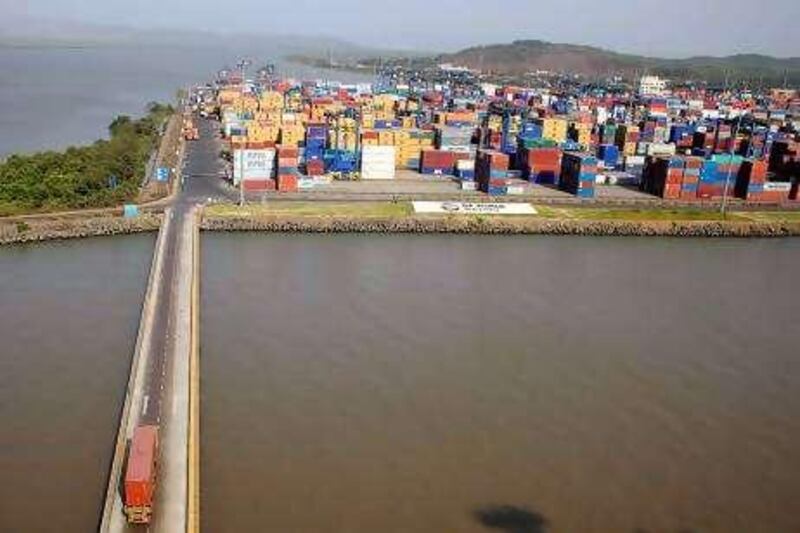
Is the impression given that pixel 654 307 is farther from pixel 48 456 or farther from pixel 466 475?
pixel 48 456

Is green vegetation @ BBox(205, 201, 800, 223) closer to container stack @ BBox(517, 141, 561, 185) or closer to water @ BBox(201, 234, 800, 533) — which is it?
water @ BBox(201, 234, 800, 533)

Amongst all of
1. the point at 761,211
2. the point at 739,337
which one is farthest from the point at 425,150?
the point at 739,337

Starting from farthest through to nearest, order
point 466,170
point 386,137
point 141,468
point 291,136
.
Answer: point 291,136, point 386,137, point 466,170, point 141,468

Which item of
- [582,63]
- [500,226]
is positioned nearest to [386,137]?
[500,226]

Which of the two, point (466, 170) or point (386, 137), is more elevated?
point (386, 137)

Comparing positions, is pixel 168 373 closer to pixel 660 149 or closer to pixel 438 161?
pixel 438 161

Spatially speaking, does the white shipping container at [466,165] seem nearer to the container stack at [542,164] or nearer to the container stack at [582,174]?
the container stack at [542,164]

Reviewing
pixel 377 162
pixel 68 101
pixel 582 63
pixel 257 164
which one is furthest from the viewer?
pixel 582 63
